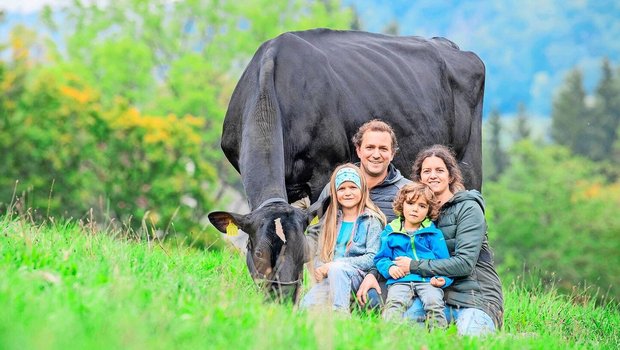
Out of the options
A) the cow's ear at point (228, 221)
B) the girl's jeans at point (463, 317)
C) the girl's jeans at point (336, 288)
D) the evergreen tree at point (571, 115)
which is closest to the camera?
the girl's jeans at point (463, 317)

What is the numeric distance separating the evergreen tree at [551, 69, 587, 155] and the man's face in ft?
242

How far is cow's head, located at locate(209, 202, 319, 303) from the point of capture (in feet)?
22.7

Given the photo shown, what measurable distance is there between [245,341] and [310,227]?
2.99 meters

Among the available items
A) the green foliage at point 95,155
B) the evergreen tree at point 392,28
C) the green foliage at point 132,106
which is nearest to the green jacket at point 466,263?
the green foliage at point 132,106

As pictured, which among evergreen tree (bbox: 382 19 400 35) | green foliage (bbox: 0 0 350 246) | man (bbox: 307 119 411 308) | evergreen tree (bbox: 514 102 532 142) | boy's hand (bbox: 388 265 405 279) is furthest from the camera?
evergreen tree (bbox: 514 102 532 142)

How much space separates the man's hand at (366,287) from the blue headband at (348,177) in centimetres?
83

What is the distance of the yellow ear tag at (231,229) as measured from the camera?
24.9 feet

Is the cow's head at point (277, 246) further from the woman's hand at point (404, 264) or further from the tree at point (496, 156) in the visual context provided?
the tree at point (496, 156)

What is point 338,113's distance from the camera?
10430mm

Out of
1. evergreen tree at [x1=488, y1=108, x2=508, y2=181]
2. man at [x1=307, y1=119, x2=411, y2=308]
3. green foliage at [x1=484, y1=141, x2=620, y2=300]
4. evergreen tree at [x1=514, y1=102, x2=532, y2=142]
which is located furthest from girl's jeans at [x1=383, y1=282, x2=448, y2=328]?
evergreen tree at [x1=514, y1=102, x2=532, y2=142]

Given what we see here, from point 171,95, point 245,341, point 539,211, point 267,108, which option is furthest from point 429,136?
point 539,211

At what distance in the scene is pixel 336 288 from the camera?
23.9 feet

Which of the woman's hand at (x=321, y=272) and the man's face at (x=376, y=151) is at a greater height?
the man's face at (x=376, y=151)

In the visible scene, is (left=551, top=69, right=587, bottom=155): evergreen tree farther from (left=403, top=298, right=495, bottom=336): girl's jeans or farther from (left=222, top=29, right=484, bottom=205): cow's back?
(left=403, top=298, right=495, bottom=336): girl's jeans
